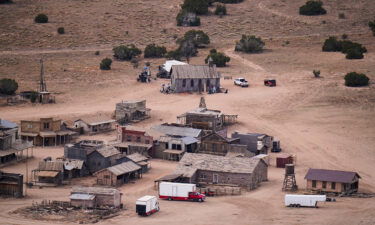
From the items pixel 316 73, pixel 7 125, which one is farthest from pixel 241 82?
pixel 7 125

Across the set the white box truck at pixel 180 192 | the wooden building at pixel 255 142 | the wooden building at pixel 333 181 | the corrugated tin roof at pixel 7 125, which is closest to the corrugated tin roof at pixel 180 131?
the wooden building at pixel 255 142

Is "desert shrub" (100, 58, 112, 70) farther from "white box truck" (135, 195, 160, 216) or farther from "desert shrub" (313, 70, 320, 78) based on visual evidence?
"white box truck" (135, 195, 160, 216)

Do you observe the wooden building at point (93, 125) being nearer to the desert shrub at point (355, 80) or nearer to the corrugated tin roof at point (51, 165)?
the corrugated tin roof at point (51, 165)

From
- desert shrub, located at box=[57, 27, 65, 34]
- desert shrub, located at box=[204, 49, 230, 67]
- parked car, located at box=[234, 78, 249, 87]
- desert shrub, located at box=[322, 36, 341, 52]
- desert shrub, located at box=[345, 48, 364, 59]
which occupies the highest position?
desert shrub, located at box=[57, 27, 65, 34]

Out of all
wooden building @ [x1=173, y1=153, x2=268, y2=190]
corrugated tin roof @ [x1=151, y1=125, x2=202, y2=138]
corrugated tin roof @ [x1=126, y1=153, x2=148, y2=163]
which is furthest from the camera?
corrugated tin roof @ [x1=151, y1=125, x2=202, y2=138]

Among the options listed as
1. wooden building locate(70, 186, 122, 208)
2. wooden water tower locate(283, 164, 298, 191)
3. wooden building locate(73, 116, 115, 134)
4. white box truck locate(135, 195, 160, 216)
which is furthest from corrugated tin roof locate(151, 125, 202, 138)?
white box truck locate(135, 195, 160, 216)

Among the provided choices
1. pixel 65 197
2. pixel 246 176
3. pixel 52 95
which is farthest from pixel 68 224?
pixel 52 95
